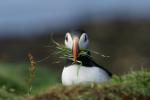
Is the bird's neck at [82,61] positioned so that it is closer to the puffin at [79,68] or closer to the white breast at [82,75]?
the puffin at [79,68]

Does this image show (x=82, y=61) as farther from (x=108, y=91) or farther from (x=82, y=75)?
(x=108, y=91)

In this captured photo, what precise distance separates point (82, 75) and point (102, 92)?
157 centimetres

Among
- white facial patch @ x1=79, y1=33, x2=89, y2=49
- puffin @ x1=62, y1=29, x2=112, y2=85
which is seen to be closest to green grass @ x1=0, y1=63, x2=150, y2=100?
puffin @ x1=62, y1=29, x2=112, y2=85

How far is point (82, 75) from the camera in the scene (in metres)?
8.73

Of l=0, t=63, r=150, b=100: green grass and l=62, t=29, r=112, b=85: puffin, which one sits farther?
l=62, t=29, r=112, b=85: puffin

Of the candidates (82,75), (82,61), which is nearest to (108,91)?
(82,75)

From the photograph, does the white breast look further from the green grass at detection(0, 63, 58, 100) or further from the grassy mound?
the green grass at detection(0, 63, 58, 100)

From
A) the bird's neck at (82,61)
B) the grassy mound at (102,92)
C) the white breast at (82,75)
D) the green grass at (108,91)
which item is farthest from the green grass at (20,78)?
the grassy mound at (102,92)

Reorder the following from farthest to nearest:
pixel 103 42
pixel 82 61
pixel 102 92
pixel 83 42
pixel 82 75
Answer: pixel 103 42
pixel 83 42
pixel 82 61
pixel 82 75
pixel 102 92

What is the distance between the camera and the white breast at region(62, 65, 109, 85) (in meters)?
8.67

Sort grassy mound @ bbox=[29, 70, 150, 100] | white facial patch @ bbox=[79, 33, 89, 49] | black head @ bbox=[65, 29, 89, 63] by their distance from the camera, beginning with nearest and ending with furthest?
grassy mound @ bbox=[29, 70, 150, 100]
black head @ bbox=[65, 29, 89, 63]
white facial patch @ bbox=[79, 33, 89, 49]

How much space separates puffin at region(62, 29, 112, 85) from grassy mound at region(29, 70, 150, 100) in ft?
3.34

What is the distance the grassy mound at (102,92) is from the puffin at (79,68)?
3.34ft

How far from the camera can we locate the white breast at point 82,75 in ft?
28.5
